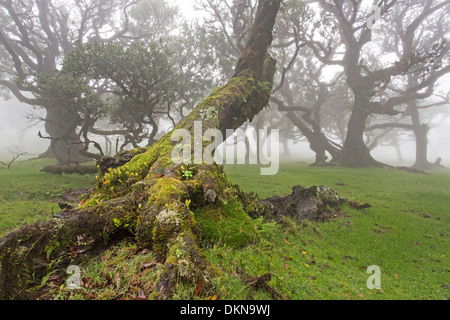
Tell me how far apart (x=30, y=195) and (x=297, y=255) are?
9.47 metres

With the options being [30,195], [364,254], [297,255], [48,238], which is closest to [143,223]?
[48,238]

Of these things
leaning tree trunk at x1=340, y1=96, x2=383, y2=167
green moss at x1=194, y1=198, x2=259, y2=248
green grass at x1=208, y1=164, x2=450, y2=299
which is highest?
leaning tree trunk at x1=340, y1=96, x2=383, y2=167

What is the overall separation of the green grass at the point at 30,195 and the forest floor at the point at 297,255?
27 mm

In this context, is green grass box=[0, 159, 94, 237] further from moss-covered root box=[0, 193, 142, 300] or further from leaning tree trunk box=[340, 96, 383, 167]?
leaning tree trunk box=[340, 96, 383, 167]

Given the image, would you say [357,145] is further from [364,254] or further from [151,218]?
[151,218]

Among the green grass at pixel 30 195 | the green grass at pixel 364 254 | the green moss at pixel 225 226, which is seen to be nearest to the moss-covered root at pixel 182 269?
the green grass at pixel 364 254

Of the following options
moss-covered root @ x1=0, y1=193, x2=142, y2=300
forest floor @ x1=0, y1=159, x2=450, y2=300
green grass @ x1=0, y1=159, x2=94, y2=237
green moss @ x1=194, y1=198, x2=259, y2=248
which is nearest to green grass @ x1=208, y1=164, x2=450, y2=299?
forest floor @ x1=0, y1=159, x2=450, y2=300

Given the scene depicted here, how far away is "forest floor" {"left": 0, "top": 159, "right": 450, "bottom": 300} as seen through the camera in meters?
2.16

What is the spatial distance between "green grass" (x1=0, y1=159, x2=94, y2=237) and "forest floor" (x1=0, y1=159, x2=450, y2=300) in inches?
1.1

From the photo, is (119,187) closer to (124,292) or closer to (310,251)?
(124,292)

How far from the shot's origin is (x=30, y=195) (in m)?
8.21

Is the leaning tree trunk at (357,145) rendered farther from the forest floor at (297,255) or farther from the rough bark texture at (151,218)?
the rough bark texture at (151,218)

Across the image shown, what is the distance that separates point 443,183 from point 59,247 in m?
17.0

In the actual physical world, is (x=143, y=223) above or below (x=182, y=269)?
above
